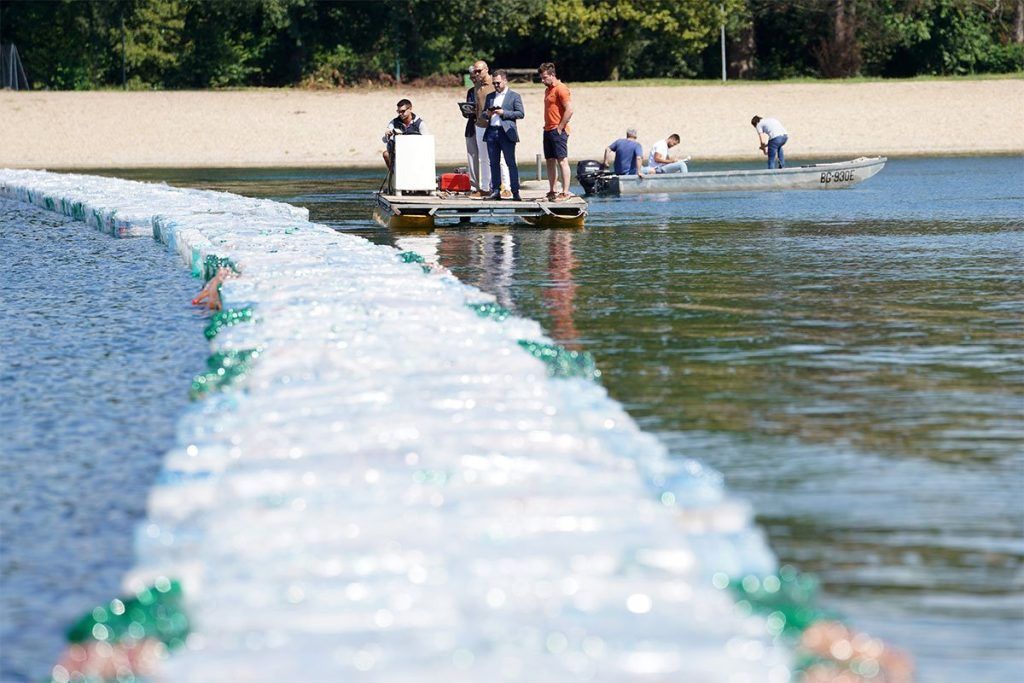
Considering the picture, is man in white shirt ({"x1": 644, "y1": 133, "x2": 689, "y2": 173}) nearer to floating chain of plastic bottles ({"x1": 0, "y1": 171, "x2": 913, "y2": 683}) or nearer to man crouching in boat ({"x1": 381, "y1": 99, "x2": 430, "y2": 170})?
man crouching in boat ({"x1": 381, "y1": 99, "x2": 430, "y2": 170})

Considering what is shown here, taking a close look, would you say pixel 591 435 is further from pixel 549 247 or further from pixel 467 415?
pixel 549 247

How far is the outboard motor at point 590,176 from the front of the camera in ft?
87.6

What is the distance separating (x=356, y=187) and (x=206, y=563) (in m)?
27.0

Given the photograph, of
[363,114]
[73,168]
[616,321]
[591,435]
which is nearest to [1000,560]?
[591,435]

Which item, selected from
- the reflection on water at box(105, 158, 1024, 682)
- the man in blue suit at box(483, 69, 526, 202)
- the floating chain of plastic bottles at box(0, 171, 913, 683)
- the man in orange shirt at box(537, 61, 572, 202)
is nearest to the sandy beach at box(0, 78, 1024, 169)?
the man in blue suit at box(483, 69, 526, 202)

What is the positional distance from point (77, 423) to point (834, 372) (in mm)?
4053

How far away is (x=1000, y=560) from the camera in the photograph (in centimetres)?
564

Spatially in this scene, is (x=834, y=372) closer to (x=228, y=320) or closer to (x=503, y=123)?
(x=228, y=320)

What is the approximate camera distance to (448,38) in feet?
181

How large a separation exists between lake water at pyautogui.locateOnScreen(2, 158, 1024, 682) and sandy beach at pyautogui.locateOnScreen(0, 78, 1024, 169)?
81.1ft

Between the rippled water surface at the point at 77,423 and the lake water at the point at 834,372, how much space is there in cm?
8

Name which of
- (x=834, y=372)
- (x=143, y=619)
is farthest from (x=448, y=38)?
(x=143, y=619)

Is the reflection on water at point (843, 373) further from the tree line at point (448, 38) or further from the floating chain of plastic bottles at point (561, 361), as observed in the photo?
the tree line at point (448, 38)

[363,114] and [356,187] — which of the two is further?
[363,114]
